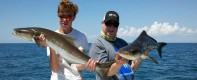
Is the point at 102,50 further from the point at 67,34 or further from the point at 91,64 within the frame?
the point at 67,34

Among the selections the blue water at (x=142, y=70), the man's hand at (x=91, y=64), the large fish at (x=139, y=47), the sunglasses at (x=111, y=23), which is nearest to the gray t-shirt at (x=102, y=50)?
Answer: the man's hand at (x=91, y=64)

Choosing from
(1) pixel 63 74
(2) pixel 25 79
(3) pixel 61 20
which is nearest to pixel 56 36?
(3) pixel 61 20

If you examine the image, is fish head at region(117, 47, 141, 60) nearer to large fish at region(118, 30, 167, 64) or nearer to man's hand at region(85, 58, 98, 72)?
large fish at region(118, 30, 167, 64)

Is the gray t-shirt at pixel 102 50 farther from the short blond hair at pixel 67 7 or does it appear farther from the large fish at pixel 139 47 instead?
the short blond hair at pixel 67 7

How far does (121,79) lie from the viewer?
5652mm

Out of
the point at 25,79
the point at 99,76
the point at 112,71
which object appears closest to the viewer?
the point at 112,71

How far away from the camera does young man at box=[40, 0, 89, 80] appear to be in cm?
603

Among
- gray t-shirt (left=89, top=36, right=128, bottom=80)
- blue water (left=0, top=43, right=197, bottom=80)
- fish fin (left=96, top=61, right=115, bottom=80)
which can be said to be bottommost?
blue water (left=0, top=43, right=197, bottom=80)

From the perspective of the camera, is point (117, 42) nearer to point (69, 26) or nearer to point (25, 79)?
point (69, 26)

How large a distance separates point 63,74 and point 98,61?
3.18 ft

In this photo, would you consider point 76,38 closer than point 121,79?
No

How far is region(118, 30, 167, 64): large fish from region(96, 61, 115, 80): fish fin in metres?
0.60

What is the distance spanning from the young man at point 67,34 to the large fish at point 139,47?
132 centimetres

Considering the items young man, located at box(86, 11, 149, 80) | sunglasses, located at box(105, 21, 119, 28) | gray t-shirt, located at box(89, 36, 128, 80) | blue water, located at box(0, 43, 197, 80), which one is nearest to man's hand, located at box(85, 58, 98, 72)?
young man, located at box(86, 11, 149, 80)
